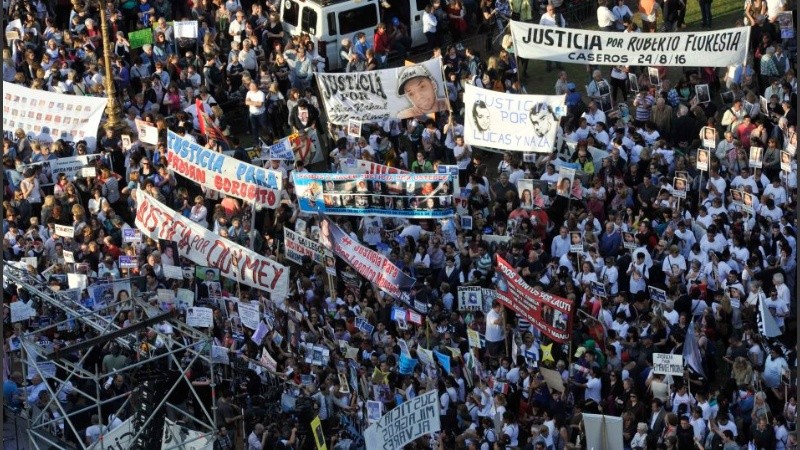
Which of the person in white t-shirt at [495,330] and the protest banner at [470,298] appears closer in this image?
the person in white t-shirt at [495,330]

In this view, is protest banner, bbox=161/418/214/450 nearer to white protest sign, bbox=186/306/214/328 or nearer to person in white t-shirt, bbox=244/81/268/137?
white protest sign, bbox=186/306/214/328

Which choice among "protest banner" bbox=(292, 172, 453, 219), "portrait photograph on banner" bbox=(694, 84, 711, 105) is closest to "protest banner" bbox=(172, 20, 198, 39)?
"protest banner" bbox=(292, 172, 453, 219)

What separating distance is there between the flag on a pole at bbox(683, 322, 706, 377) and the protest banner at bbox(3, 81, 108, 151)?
42.6ft

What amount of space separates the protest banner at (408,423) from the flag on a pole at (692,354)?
366cm

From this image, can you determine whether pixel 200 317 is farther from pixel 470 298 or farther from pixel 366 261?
pixel 470 298

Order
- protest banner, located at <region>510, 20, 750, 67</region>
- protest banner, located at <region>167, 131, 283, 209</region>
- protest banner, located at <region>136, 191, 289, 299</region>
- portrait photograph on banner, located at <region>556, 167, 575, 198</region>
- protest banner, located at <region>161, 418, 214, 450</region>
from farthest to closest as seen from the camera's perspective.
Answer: protest banner, located at <region>510, 20, 750, 67</region>
protest banner, located at <region>167, 131, 283, 209</region>
portrait photograph on banner, located at <region>556, 167, 575, 198</region>
protest banner, located at <region>136, 191, 289, 299</region>
protest banner, located at <region>161, 418, 214, 450</region>

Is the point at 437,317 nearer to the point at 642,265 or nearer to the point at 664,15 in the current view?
the point at 642,265

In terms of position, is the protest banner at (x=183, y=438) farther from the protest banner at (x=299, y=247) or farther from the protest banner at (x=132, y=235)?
the protest banner at (x=132, y=235)

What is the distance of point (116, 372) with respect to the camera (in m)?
24.5

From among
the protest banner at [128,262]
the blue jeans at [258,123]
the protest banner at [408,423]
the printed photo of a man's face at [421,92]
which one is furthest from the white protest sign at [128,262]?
the protest banner at [408,423]

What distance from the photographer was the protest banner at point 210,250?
28750mm

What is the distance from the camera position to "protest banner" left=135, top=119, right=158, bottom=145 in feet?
109

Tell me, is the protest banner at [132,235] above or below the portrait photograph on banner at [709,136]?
below

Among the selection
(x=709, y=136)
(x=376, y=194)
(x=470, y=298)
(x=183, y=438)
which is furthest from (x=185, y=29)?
(x=183, y=438)
